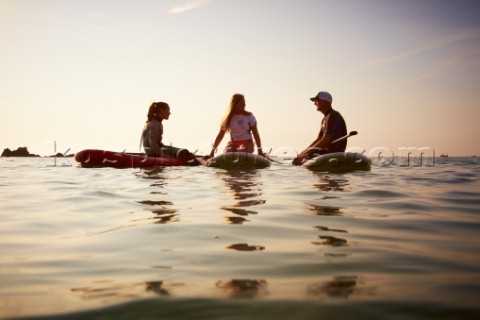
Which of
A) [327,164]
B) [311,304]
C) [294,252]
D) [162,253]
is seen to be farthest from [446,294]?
[327,164]

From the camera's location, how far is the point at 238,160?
10.9m

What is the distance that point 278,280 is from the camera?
182 centimetres

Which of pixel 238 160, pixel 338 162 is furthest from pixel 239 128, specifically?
pixel 338 162

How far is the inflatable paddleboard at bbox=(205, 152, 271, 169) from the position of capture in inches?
429

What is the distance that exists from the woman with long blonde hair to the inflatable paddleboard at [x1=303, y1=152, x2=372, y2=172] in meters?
2.46

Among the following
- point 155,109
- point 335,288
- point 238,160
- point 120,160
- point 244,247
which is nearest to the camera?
point 335,288

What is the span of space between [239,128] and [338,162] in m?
3.40

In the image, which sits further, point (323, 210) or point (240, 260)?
point (323, 210)

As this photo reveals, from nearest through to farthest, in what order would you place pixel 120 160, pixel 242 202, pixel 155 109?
pixel 242 202
pixel 155 109
pixel 120 160

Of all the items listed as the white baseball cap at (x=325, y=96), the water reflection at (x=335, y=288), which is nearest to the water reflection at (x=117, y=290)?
the water reflection at (x=335, y=288)

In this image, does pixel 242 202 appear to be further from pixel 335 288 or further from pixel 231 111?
pixel 231 111

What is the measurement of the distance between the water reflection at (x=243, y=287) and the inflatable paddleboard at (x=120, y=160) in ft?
33.7

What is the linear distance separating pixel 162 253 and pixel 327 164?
8000 mm

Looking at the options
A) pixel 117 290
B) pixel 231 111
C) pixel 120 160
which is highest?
pixel 231 111
